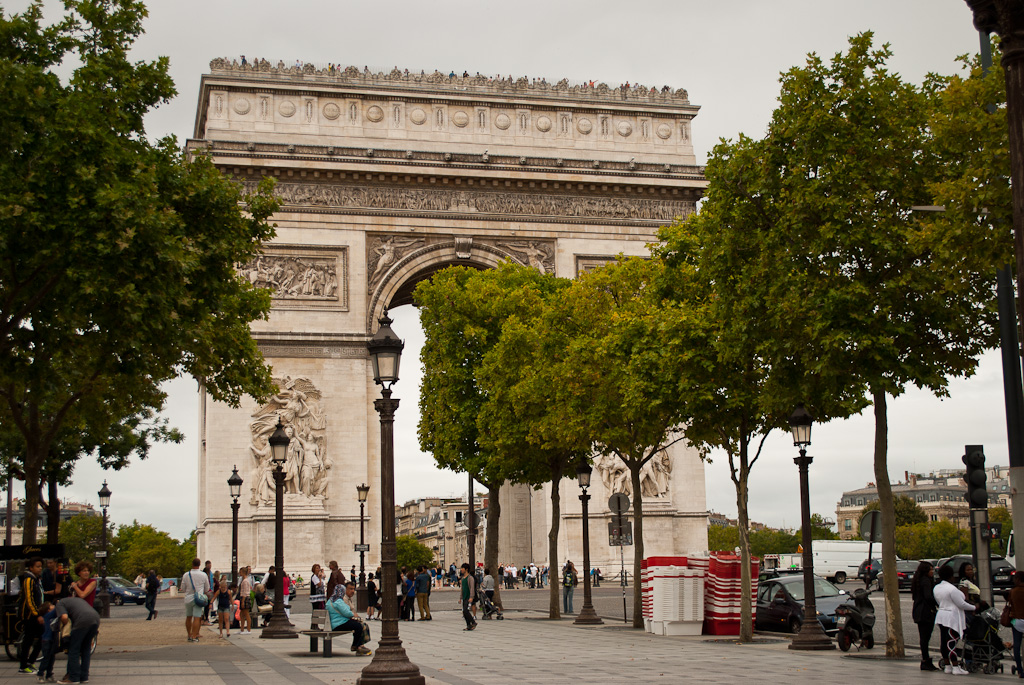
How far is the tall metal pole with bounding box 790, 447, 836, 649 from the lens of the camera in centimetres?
1988

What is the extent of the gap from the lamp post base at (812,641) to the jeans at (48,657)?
11544 millimetres

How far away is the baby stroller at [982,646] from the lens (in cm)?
1595

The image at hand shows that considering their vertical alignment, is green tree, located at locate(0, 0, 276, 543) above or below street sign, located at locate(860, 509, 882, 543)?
above

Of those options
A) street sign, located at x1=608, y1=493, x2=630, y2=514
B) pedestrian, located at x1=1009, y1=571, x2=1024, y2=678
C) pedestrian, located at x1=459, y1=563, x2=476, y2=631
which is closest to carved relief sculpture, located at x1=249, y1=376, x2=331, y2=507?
pedestrian, located at x1=459, y1=563, x2=476, y2=631

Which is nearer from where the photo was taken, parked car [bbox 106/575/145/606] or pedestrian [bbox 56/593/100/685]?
pedestrian [bbox 56/593/100/685]

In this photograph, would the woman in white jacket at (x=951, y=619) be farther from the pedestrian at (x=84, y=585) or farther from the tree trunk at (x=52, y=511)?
the tree trunk at (x=52, y=511)

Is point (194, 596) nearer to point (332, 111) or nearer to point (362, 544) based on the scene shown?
point (362, 544)

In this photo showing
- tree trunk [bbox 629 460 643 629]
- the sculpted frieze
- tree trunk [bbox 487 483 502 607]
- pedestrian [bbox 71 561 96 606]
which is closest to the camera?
pedestrian [bbox 71 561 96 606]

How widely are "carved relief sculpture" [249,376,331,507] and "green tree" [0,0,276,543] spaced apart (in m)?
17.9

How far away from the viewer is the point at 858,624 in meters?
18.9

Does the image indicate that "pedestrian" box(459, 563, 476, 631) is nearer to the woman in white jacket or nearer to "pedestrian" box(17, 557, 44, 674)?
"pedestrian" box(17, 557, 44, 674)

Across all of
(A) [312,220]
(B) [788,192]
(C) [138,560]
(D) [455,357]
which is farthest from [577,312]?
(C) [138,560]

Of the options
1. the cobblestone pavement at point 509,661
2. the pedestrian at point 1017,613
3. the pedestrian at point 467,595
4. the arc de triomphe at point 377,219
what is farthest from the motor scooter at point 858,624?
the arc de triomphe at point 377,219

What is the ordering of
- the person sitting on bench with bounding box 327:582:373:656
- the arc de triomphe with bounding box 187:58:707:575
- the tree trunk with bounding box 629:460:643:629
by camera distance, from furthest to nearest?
the arc de triomphe with bounding box 187:58:707:575 → the tree trunk with bounding box 629:460:643:629 → the person sitting on bench with bounding box 327:582:373:656
